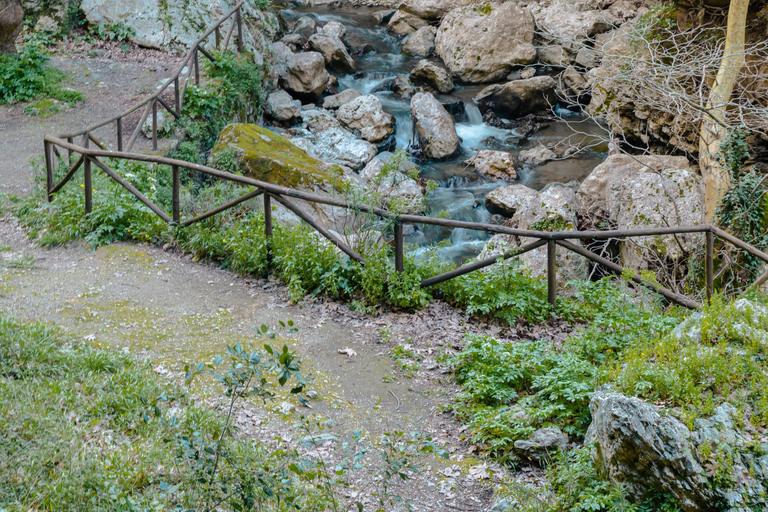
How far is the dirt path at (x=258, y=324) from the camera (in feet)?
15.6

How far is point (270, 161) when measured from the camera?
1006cm

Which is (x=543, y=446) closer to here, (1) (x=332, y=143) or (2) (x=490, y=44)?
(1) (x=332, y=143)

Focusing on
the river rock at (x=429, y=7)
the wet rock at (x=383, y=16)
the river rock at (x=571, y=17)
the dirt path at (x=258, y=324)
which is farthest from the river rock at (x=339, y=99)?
the dirt path at (x=258, y=324)

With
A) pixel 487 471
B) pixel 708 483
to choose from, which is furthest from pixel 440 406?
pixel 708 483

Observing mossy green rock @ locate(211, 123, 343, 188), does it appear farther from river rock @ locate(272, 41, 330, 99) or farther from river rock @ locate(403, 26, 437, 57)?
river rock @ locate(403, 26, 437, 57)

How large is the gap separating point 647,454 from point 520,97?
1540 cm

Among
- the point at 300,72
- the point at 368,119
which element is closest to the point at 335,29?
the point at 300,72

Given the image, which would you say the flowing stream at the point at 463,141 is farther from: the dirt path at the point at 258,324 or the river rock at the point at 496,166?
the dirt path at the point at 258,324

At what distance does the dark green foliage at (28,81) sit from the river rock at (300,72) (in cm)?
547

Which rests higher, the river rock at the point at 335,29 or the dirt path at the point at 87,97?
the river rock at the point at 335,29

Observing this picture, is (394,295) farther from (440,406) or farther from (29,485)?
(29,485)

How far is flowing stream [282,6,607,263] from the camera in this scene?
1247 cm

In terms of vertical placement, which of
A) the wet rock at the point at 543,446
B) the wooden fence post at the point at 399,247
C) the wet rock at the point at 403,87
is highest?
the wet rock at the point at 403,87

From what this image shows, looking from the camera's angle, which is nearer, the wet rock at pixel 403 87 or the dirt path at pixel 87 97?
the dirt path at pixel 87 97
